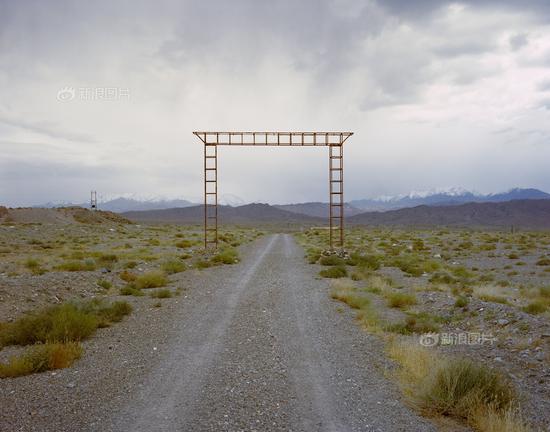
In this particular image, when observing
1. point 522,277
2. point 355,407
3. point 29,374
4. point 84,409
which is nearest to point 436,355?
point 355,407

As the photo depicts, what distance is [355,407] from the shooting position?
611 centimetres

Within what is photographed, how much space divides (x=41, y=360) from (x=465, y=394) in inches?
278

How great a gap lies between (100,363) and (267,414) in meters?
3.78

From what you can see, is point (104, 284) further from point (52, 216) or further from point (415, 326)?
point (52, 216)

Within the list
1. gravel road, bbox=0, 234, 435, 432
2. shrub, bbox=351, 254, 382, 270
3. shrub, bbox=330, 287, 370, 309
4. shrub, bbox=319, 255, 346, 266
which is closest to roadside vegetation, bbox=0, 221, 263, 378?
gravel road, bbox=0, 234, 435, 432

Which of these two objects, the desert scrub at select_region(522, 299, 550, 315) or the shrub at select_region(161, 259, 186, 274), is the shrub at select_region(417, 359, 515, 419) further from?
the shrub at select_region(161, 259, 186, 274)

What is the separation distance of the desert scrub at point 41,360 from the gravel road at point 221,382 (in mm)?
250

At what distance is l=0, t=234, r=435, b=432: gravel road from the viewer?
5684 mm

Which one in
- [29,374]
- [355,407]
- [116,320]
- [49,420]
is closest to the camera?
[49,420]

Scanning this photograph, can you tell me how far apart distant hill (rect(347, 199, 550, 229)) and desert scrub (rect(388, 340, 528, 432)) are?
14870 cm

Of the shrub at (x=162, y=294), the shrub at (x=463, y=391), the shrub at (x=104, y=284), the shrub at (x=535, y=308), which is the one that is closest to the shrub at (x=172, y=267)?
the shrub at (x=104, y=284)

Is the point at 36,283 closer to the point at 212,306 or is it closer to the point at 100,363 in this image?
the point at 212,306

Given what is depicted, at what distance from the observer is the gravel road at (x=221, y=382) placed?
18.6 feet

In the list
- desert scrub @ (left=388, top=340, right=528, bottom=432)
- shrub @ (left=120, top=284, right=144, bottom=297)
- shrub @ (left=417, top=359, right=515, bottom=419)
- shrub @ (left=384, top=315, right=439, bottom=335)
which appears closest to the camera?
desert scrub @ (left=388, top=340, right=528, bottom=432)
